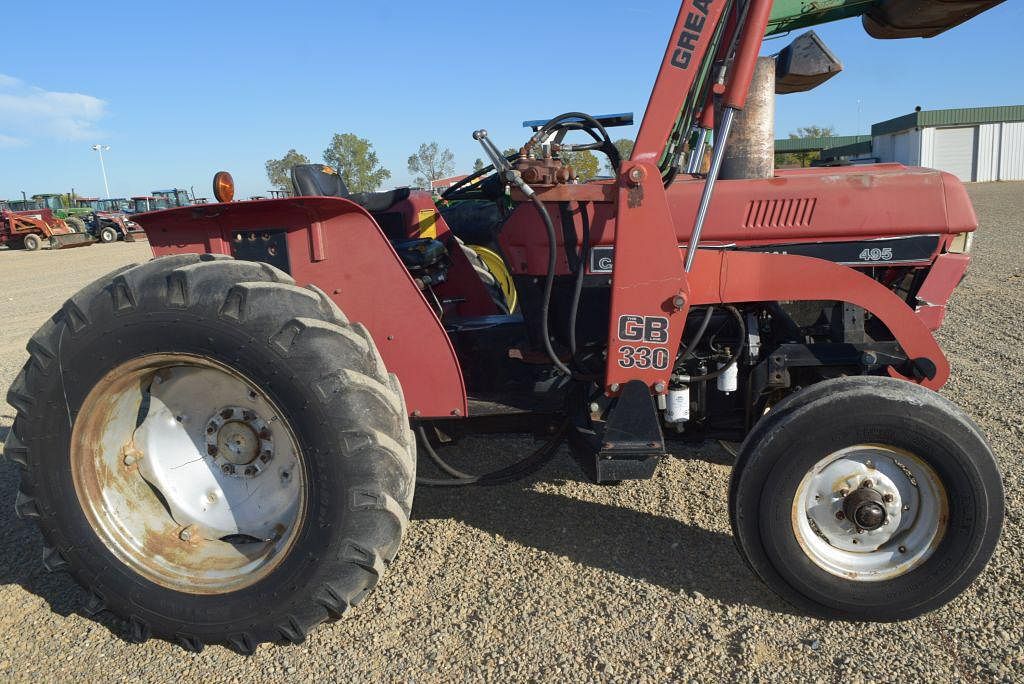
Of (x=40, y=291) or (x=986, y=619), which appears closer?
(x=986, y=619)

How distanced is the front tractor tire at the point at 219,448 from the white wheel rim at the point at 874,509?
1402 millimetres

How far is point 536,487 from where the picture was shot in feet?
11.6

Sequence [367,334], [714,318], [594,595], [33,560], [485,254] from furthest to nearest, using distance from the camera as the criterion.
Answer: [485,254], [33,560], [714,318], [594,595], [367,334]

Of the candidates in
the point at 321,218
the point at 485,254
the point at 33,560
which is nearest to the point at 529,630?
the point at 321,218

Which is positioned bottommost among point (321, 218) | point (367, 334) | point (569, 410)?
point (569, 410)

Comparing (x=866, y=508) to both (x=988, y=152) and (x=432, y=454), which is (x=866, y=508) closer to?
(x=432, y=454)

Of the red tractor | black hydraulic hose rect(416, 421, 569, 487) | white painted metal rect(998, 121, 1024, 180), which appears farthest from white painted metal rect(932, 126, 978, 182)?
black hydraulic hose rect(416, 421, 569, 487)

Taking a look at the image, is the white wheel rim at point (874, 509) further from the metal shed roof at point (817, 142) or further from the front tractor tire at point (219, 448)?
the metal shed roof at point (817, 142)

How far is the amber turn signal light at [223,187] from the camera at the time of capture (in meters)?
2.83

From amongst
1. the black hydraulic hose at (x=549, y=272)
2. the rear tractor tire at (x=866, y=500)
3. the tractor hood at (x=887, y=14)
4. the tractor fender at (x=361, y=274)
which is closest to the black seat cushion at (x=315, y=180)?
the tractor fender at (x=361, y=274)

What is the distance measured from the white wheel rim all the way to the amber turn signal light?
244 cm

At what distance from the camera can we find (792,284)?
2.60 metres

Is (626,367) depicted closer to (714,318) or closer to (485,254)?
(714,318)

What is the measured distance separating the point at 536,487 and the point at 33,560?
7.44ft
